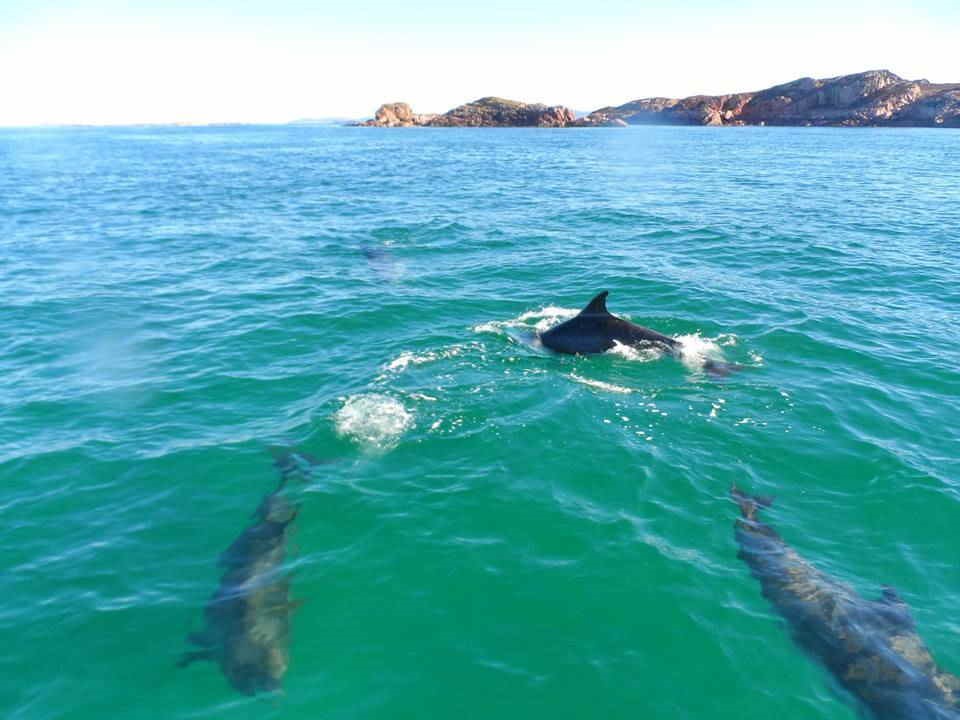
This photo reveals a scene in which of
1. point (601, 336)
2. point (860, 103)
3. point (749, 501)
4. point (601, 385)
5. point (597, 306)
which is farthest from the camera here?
point (860, 103)

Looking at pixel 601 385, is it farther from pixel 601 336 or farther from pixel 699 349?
pixel 699 349

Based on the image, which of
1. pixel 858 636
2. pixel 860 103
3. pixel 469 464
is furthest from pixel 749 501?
pixel 860 103

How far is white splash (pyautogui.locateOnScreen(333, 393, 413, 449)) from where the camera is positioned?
16328mm

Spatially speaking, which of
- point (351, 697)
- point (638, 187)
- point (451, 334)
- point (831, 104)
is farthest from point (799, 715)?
point (831, 104)

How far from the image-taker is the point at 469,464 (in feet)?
50.1

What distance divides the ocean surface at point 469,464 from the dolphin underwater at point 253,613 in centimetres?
25

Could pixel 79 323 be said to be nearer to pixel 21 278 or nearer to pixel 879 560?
pixel 21 278

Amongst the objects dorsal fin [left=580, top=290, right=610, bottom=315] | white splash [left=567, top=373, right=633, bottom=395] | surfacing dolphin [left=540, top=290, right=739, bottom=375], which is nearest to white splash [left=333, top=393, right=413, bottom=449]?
white splash [left=567, top=373, right=633, bottom=395]

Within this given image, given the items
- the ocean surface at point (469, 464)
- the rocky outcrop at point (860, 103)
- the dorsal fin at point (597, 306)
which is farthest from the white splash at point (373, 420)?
the rocky outcrop at point (860, 103)

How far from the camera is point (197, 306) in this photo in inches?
1056

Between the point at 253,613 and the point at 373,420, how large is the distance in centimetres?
683

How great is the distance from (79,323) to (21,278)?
9225 millimetres

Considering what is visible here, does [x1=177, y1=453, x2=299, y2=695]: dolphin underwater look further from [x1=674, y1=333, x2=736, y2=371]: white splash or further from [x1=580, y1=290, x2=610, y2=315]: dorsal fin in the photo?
[x1=674, y1=333, x2=736, y2=371]: white splash

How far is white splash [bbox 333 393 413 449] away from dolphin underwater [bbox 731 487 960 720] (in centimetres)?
870
